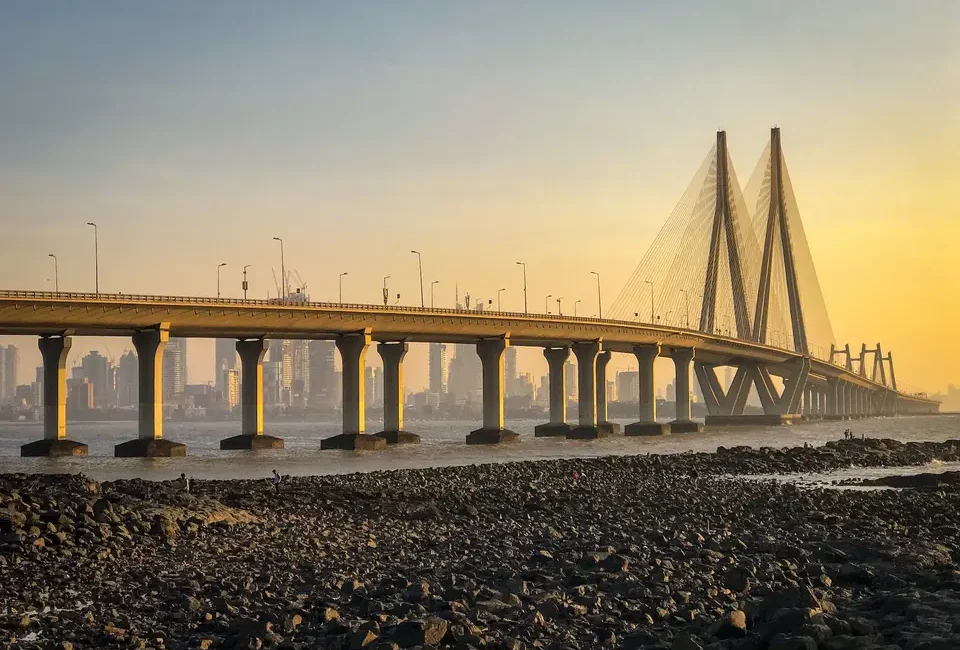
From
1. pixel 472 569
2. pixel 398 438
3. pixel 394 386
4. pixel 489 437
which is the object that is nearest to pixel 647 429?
pixel 489 437

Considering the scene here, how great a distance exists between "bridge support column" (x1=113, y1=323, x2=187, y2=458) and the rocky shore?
42.3 metres

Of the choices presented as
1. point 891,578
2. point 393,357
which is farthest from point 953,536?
point 393,357

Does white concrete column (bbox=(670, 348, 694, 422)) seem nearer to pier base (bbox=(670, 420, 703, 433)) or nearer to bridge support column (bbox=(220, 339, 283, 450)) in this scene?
pier base (bbox=(670, 420, 703, 433))

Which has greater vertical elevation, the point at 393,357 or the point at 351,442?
the point at 393,357

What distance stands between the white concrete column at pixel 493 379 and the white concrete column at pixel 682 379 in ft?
97.8

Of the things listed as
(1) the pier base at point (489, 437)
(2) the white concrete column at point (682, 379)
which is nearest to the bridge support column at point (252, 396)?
(1) the pier base at point (489, 437)

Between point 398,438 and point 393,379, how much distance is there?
19.7 ft

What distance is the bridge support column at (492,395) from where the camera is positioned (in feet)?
353

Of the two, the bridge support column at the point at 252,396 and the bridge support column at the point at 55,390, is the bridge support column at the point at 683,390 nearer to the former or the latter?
the bridge support column at the point at 252,396

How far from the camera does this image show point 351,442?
96438 mm

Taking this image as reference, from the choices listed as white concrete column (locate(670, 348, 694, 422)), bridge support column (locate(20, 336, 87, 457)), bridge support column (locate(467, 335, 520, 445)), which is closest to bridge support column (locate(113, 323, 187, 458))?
bridge support column (locate(20, 336, 87, 457))

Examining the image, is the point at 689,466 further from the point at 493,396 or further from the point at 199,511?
the point at 493,396

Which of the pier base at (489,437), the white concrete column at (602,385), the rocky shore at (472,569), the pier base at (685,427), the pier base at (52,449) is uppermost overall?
the white concrete column at (602,385)

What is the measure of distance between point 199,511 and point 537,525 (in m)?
9.37
